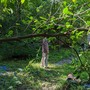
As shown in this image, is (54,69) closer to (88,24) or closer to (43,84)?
(43,84)

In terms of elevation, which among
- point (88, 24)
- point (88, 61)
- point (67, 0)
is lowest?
point (88, 61)

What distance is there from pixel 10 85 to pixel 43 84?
39.0 inches

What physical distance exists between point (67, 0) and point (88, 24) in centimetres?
66

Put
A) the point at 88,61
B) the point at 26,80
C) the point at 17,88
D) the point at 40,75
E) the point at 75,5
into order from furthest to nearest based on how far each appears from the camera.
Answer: the point at 40,75 < the point at 26,80 < the point at 17,88 < the point at 88,61 < the point at 75,5

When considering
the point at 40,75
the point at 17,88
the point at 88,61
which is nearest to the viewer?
the point at 88,61

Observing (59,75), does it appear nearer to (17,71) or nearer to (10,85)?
(17,71)

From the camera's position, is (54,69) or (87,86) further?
(54,69)

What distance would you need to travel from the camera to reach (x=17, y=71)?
9266mm

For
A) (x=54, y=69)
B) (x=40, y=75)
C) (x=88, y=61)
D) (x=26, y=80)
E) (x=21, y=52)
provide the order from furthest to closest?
(x=21, y=52) → (x=54, y=69) → (x=40, y=75) → (x=26, y=80) → (x=88, y=61)

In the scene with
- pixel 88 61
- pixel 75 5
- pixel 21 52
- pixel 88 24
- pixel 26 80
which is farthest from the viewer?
pixel 21 52

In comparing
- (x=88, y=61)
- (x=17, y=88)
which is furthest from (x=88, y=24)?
(x=17, y=88)

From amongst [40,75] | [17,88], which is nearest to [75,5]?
[17,88]

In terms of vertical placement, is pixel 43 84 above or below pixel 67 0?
below

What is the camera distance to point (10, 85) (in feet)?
25.7
